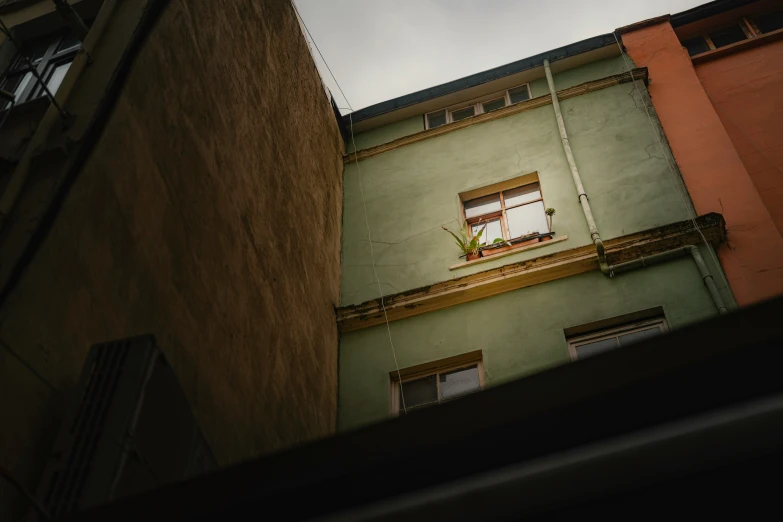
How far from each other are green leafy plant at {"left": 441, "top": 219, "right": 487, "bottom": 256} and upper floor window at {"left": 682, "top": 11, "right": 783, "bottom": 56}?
19.4 ft

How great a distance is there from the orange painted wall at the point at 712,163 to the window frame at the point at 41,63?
26.3ft

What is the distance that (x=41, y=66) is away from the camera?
6.76 metres

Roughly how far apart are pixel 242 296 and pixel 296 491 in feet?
17.9

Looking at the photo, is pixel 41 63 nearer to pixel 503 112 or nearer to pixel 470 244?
pixel 470 244

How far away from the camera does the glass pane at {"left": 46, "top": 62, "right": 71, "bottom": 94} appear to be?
6.54 metres

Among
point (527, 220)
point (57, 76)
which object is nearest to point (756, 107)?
point (527, 220)

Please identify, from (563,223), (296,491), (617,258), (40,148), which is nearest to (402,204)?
(563,223)

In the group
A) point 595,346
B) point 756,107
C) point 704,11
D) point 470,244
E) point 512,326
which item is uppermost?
point 704,11

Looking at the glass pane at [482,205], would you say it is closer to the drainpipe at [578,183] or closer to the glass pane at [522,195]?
the glass pane at [522,195]

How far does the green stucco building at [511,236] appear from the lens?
9180 mm

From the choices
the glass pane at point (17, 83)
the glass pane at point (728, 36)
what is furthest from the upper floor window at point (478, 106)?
the glass pane at point (17, 83)

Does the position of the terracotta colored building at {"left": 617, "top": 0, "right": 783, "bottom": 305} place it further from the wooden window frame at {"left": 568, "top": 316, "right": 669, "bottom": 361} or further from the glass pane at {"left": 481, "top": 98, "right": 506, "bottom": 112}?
the glass pane at {"left": 481, "top": 98, "right": 506, "bottom": 112}

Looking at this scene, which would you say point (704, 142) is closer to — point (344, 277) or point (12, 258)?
point (344, 277)

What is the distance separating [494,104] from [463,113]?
0.66m
